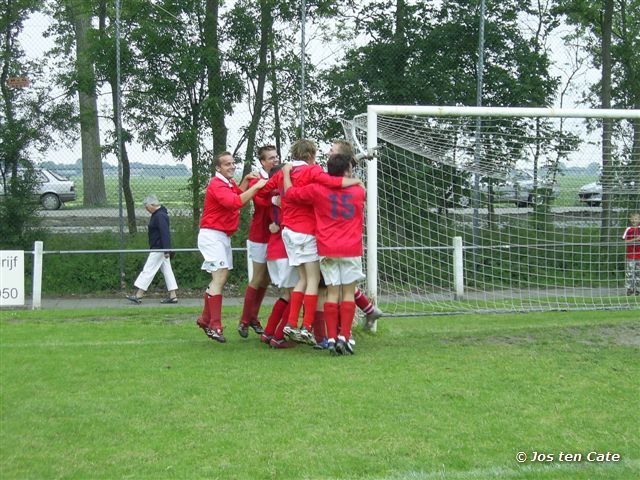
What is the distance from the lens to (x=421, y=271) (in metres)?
12.1

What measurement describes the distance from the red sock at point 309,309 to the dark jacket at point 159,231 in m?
5.89

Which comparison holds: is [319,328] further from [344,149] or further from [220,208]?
[344,149]

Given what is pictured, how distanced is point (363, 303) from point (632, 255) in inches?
228

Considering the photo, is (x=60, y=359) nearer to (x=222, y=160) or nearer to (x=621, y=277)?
(x=222, y=160)

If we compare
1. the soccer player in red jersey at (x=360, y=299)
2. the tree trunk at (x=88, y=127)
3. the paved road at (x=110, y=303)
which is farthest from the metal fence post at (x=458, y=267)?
the tree trunk at (x=88, y=127)

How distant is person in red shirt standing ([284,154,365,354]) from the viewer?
7242 mm

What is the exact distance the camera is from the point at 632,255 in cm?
1173

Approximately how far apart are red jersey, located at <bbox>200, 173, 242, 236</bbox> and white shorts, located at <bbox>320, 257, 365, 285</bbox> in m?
1.14

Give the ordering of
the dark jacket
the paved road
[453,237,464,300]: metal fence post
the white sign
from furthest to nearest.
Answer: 1. the dark jacket
2. the paved road
3. [453,237,464,300]: metal fence post
4. the white sign

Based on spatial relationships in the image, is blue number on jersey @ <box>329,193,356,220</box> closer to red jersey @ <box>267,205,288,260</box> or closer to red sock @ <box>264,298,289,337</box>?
red jersey @ <box>267,205,288,260</box>

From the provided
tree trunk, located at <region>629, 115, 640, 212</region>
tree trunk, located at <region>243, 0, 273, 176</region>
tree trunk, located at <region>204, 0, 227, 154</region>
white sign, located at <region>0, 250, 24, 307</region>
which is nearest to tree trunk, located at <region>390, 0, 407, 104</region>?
tree trunk, located at <region>243, 0, 273, 176</region>

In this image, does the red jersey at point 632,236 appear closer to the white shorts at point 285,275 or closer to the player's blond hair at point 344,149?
the player's blond hair at point 344,149

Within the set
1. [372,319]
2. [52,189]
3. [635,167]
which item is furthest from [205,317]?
[52,189]

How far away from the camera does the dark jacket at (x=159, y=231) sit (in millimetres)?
12734
